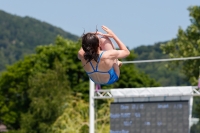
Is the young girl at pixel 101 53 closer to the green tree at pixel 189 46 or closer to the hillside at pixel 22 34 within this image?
the green tree at pixel 189 46

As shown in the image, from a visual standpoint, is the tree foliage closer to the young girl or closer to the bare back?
the bare back

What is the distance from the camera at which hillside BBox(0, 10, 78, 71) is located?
153 meters

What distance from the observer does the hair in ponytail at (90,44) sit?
732 centimetres

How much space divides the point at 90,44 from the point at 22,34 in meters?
162

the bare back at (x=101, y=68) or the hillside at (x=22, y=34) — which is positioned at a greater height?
the hillside at (x=22, y=34)

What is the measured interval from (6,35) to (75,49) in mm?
129796

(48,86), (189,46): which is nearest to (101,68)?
(189,46)

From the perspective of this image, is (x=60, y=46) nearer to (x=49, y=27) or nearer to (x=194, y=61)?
(x=194, y=61)

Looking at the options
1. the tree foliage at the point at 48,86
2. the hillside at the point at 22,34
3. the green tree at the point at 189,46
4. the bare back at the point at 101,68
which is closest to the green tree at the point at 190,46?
the green tree at the point at 189,46

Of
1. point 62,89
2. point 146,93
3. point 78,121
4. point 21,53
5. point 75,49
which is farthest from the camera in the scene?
point 21,53

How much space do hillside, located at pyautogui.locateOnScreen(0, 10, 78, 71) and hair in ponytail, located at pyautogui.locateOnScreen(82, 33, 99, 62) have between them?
137 m

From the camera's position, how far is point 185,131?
17891 millimetres

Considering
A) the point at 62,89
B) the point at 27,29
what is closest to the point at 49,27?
the point at 27,29

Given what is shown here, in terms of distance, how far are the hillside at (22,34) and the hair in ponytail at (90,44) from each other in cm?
13736
